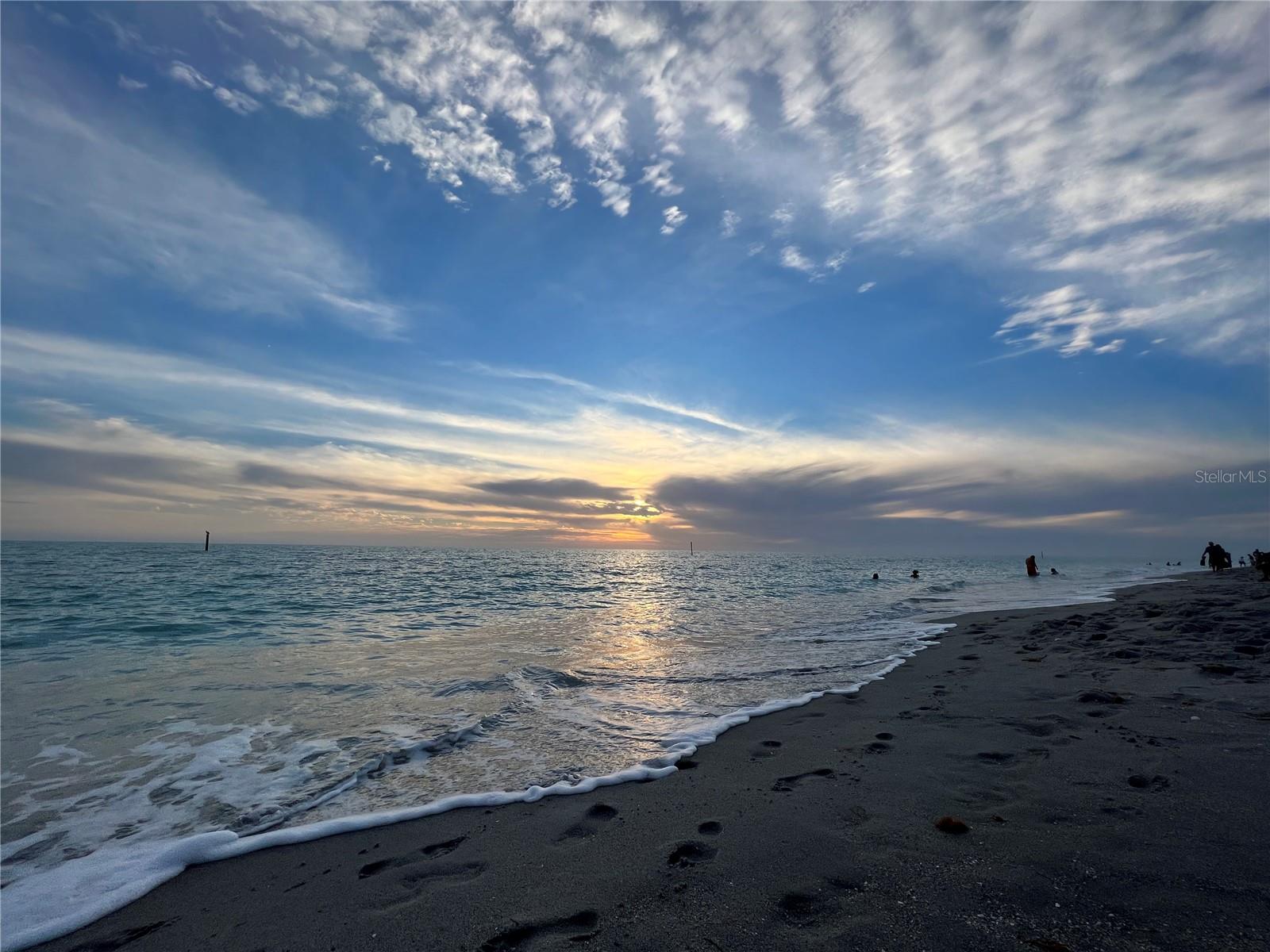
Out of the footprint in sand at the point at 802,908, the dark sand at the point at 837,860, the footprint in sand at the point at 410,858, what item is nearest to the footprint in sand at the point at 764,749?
the dark sand at the point at 837,860

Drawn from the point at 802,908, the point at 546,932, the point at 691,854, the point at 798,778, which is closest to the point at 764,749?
the point at 798,778

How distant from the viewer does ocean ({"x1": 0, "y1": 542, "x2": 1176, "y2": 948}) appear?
4.65 meters

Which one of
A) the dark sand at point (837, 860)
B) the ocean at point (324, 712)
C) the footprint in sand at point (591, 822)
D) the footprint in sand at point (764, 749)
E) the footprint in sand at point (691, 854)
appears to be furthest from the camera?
the footprint in sand at point (764, 749)

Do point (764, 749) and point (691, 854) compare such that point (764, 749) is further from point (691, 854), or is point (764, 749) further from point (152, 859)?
point (152, 859)

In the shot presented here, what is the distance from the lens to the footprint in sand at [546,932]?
9.39 ft

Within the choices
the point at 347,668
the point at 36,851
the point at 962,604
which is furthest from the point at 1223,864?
the point at 962,604

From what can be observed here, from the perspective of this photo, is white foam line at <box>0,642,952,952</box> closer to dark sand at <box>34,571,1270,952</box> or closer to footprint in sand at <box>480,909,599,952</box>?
dark sand at <box>34,571,1270,952</box>

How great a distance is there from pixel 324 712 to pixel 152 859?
3.77 meters

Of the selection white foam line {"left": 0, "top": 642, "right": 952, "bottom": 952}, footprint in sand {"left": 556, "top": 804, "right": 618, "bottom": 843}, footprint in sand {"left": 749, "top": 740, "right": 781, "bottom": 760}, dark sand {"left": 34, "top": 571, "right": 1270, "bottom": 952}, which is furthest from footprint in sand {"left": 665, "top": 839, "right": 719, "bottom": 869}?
footprint in sand {"left": 749, "top": 740, "right": 781, "bottom": 760}

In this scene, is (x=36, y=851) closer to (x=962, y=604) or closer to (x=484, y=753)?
(x=484, y=753)

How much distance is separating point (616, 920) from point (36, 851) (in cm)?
493

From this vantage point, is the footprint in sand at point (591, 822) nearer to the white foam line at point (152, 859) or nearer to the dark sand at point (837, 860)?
the dark sand at point (837, 860)

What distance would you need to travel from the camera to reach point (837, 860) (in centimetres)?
342

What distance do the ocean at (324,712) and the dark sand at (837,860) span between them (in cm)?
58
